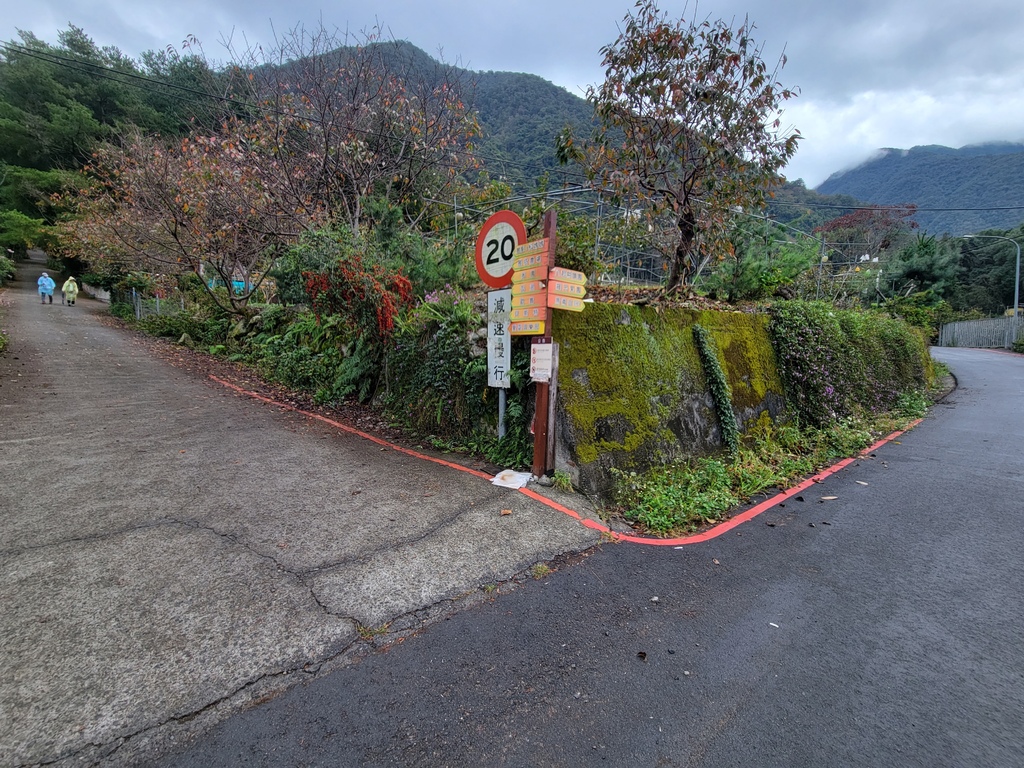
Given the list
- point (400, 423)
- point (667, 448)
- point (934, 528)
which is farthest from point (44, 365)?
point (934, 528)

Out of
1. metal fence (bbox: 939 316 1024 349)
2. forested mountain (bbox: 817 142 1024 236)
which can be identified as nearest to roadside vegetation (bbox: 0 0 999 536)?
metal fence (bbox: 939 316 1024 349)

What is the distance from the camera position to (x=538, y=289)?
3.91m

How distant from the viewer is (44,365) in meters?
8.19

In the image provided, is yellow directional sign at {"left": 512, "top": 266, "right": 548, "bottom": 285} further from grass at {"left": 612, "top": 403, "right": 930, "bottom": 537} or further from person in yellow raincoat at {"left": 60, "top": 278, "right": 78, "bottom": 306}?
person in yellow raincoat at {"left": 60, "top": 278, "right": 78, "bottom": 306}

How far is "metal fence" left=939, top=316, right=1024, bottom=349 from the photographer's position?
2445 cm

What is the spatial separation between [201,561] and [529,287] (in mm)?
3036

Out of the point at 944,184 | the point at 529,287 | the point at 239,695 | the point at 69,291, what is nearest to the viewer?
the point at 239,695

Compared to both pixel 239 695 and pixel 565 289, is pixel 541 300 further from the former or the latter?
pixel 239 695

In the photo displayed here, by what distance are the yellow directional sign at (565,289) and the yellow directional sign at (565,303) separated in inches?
1.3

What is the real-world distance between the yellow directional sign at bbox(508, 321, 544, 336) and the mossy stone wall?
225 mm

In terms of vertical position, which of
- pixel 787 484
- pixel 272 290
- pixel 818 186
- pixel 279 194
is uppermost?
pixel 818 186

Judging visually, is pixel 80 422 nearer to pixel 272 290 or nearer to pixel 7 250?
pixel 272 290

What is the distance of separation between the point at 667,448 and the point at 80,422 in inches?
258

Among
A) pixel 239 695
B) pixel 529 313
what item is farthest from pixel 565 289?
pixel 239 695
